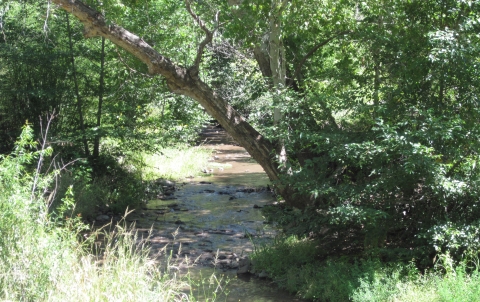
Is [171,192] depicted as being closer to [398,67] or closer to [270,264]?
[270,264]

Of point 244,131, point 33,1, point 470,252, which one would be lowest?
point 470,252

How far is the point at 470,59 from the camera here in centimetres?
658

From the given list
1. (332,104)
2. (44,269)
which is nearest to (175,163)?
(332,104)

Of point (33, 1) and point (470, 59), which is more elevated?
point (33, 1)

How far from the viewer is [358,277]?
6711mm

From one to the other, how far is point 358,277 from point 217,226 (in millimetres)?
5042

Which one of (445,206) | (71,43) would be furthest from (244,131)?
(71,43)

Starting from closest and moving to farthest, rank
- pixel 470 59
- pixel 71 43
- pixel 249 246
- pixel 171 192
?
pixel 470 59
pixel 249 246
pixel 71 43
pixel 171 192

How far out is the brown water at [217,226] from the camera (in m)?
7.95

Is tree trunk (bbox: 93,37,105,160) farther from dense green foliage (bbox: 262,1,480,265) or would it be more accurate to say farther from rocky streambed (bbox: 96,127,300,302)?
dense green foliage (bbox: 262,1,480,265)

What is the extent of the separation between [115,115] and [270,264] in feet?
20.2

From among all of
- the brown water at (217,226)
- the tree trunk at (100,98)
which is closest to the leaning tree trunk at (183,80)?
the brown water at (217,226)

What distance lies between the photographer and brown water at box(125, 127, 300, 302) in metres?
7.95

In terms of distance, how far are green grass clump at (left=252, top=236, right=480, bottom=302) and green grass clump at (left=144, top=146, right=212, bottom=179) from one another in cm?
780
